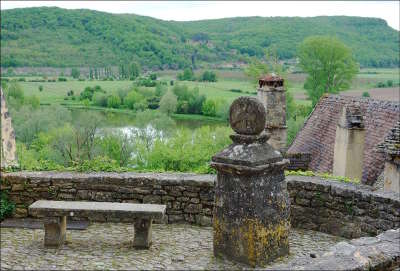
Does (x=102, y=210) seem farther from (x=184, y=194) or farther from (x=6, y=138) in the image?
(x=6, y=138)

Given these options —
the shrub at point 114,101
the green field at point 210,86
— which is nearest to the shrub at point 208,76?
the green field at point 210,86

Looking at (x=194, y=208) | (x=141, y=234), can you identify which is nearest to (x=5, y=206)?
(x=141, y=234)

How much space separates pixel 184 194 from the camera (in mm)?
8039

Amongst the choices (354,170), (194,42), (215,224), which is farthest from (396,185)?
(194,42)

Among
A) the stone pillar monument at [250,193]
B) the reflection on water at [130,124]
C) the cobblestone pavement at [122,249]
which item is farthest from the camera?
the reflection on water at [130,124]

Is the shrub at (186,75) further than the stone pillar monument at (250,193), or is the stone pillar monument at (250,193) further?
the shrub at (186,75)

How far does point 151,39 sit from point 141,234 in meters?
52.7

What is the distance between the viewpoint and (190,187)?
801 centimetres

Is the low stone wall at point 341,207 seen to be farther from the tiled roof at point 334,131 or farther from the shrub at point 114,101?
the shrub at point 114,101

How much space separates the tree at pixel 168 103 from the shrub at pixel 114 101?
254 inches

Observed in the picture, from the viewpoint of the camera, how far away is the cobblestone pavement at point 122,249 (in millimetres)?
6277

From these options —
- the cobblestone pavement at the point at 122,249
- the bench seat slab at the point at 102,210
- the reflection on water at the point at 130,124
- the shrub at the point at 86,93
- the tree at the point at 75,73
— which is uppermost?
the tree at the point at 75,73

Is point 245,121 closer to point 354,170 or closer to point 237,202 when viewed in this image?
point 237,202

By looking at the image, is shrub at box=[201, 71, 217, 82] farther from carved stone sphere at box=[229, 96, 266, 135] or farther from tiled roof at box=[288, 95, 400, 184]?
carved stone sphere at box=[229, 96, 266, 135]
